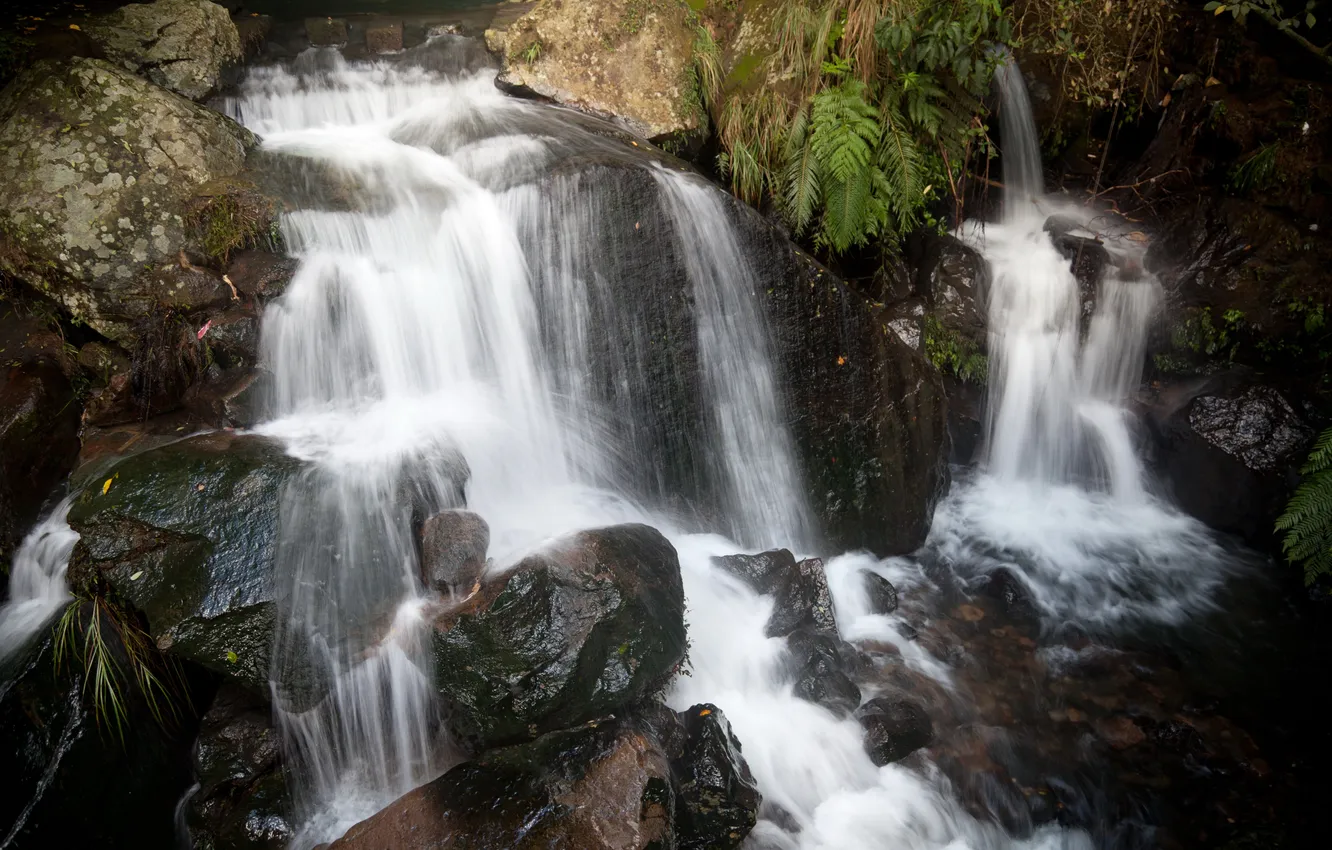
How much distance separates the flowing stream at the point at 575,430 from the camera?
11.9ft

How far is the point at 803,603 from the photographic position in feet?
15.3

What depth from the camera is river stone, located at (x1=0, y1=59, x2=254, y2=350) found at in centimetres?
464

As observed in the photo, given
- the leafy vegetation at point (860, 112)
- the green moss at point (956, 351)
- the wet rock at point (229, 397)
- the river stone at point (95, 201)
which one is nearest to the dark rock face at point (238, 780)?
the wet rock at point (229, 397)

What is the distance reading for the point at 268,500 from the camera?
12.1 ft

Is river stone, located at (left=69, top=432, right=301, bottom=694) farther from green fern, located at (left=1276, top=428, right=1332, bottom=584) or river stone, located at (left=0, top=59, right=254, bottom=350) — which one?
green fern, located at (left=1276, top=428, right=1332, bottom=584)

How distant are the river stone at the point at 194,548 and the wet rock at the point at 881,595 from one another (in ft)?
12.5

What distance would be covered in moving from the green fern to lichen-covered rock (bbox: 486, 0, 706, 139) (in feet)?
17.7

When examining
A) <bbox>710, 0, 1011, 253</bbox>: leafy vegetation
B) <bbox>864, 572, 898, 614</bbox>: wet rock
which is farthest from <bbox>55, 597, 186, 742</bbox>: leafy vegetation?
<bbox>710, 0, 1011, 253</bbox>: leafy vegetation

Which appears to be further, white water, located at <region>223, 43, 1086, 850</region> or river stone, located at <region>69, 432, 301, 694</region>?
white water, located at <region>223, 43, 1086, 850</region>

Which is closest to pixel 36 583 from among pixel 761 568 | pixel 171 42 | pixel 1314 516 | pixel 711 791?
pixel 711 791

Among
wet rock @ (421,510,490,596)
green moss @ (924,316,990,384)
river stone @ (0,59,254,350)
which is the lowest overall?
wet rock @ (421,510,490,596)

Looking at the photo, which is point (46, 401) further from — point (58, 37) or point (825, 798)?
point (825, 798)

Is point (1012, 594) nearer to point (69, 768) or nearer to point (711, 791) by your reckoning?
point (711, 791)

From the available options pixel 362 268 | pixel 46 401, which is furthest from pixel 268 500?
pixel 46 401
